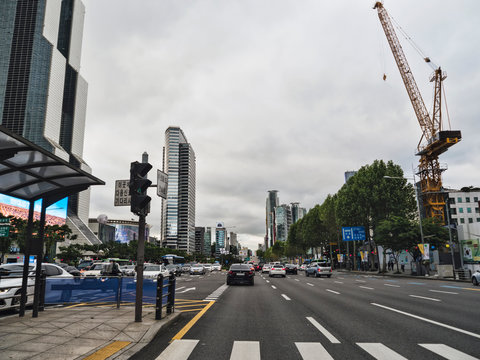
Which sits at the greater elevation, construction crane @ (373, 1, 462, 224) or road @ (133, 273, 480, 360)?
construction crane @ (373, 1, 462, 224)

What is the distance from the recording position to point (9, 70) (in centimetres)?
13250

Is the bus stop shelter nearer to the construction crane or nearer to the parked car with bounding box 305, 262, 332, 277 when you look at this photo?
the parked car with bounding box 305, 262, 332, 277

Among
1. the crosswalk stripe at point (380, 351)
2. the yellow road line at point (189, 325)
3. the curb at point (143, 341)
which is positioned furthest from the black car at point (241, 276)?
the crosswalk stripe at point (380, 351)

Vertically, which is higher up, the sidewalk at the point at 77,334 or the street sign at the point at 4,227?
the street sign at the point at 4,227

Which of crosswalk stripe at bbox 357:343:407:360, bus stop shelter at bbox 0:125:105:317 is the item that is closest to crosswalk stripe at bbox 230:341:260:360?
crosswalk stripe at bbox 357:343:407:360

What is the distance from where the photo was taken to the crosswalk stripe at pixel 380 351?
5.44 meters

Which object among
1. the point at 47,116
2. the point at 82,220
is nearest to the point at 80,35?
the point at 47,116

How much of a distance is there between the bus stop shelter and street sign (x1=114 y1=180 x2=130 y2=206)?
1.01 meters

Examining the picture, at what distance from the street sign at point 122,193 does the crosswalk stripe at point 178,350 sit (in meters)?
3.45

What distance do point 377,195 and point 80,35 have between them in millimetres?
180271

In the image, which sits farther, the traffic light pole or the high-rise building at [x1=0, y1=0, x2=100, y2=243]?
the high-rise building at [x1=0, y1=0, x2=100, y2=243]

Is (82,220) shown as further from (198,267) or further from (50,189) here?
(50,189)

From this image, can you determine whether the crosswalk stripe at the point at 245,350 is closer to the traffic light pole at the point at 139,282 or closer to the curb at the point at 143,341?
the curb at the point at 143,341

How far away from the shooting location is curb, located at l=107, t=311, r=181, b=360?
5.37 m
